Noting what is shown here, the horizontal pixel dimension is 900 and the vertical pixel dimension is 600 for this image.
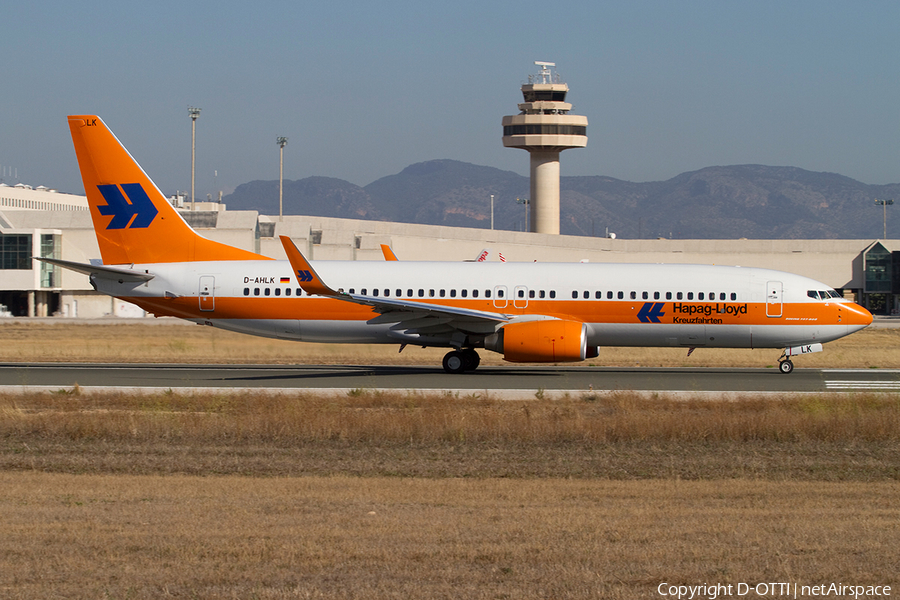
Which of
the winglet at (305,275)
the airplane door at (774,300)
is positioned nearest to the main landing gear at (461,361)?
the winglet at (305,275)

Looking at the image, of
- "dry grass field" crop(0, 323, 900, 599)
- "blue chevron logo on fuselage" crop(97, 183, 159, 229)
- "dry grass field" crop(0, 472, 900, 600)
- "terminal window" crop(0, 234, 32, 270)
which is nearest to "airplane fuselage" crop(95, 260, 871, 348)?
"blue chevron logo on fuselage" crop(97, 183, 159, 229)

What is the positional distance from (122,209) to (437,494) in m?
22.9

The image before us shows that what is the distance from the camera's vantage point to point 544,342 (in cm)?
2797

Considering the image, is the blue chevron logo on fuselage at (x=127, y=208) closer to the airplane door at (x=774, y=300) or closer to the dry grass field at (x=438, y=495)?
the dry grass field at (x=438, y=495)

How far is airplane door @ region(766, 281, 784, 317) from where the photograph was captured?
2998cm

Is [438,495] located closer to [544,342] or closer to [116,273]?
[544,342]

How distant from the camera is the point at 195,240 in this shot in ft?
106

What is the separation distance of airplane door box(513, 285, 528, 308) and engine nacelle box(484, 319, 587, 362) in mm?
1668

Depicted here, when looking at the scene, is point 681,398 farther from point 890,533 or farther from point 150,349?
point 150,349

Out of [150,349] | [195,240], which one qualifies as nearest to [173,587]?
[195,240]

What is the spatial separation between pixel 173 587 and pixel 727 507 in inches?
271

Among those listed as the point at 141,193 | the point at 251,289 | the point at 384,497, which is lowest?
the point at 384,497

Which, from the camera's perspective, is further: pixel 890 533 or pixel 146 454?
pixel 146 454

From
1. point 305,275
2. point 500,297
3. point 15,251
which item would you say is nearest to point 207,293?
point 305,275
